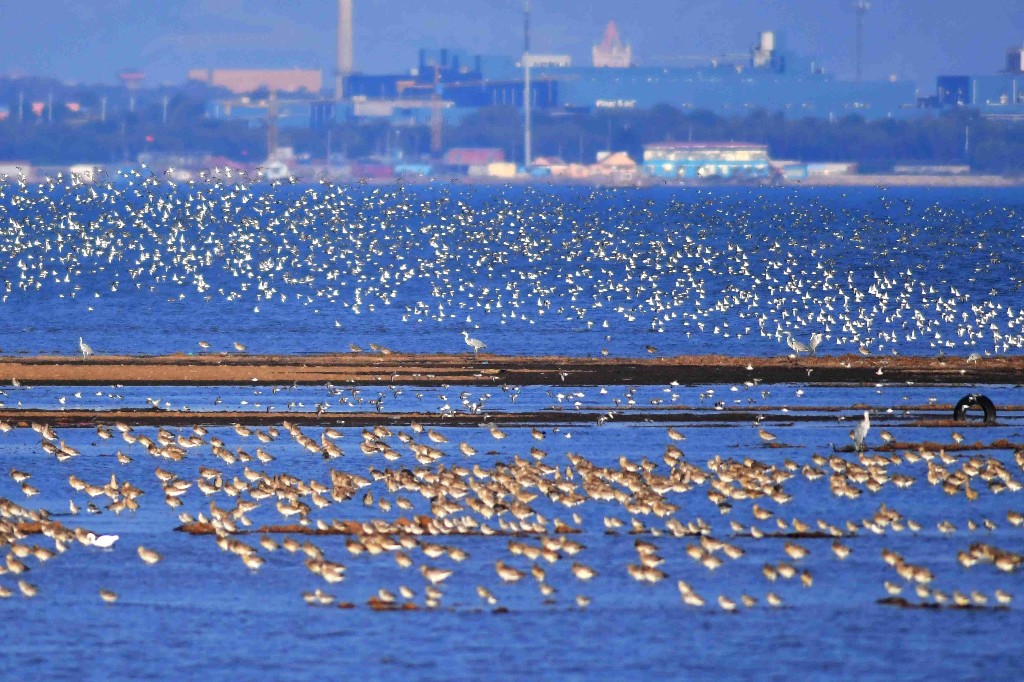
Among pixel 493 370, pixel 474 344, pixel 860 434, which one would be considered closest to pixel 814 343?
pixel 474 344

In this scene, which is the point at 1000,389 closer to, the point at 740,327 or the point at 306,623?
the point at 740,327

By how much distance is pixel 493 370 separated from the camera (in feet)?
130

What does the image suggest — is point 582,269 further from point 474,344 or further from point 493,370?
point 493,370

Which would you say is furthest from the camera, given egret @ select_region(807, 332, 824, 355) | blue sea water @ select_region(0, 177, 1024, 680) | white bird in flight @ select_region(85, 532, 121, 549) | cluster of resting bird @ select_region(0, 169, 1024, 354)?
cluster of resting bird @ select_region(0, 169, 1024, 354)

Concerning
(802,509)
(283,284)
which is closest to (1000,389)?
(802,509)

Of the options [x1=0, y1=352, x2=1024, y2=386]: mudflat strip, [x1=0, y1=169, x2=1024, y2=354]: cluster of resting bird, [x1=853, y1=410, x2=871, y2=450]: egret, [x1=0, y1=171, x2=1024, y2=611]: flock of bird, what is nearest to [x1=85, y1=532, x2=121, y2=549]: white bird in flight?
[x1=0, y1=171, x2=1024, y2=611]: flock of bird

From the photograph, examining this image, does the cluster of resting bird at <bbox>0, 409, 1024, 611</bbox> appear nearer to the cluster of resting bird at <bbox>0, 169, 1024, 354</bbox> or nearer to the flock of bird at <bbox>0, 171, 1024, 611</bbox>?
the flock of bird at <bbox>0, 171, 1024, 611</bbox>

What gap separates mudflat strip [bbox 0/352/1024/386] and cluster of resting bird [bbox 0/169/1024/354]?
13.4 ft

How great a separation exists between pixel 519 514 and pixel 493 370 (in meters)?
16.0

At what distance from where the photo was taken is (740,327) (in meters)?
52.2

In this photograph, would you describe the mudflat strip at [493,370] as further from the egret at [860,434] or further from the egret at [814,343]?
the egret at [860,434]

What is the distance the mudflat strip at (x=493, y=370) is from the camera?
38219 millimetres

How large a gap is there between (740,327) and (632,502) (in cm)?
2860

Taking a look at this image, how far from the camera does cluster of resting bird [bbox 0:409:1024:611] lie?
21.2 metres
